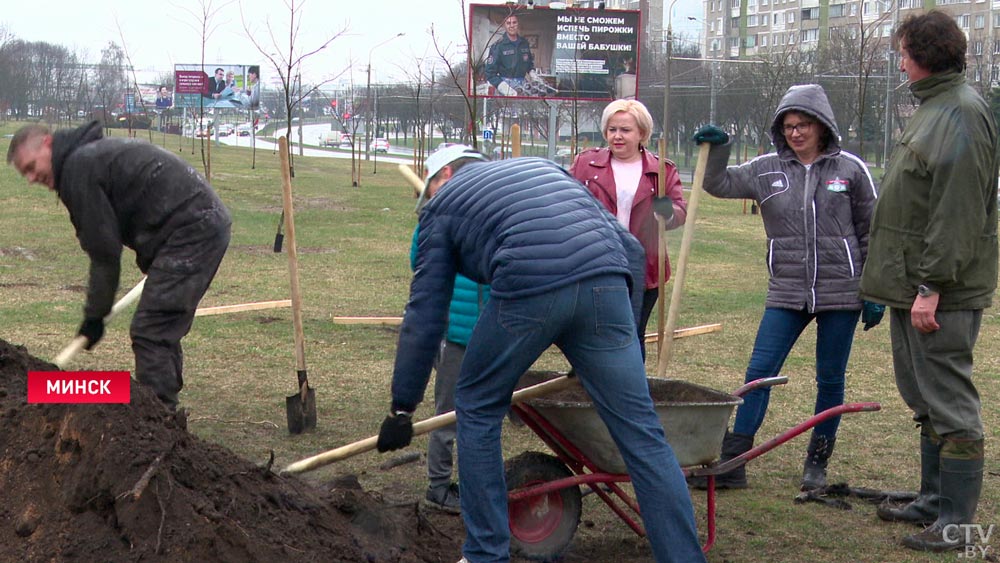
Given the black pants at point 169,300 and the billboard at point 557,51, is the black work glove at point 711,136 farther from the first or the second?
the billboard at point 557,51

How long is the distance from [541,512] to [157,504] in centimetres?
135

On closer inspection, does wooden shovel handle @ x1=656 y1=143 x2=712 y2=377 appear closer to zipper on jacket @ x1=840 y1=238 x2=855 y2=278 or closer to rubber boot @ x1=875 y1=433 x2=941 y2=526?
zipper on jacket @ x1=840 y1=238 x2=855 y2=278

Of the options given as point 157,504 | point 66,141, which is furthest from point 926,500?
point 66,141

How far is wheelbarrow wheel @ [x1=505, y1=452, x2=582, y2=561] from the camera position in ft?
13.3

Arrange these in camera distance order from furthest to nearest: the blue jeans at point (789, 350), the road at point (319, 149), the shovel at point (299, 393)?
the road at point (319, 149) < the shovel at point (299, 393) < the blue jeans at point (789, 350)

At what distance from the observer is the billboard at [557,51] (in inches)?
1134

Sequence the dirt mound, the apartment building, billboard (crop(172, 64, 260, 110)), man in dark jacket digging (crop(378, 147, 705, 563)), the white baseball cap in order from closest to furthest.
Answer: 1. man in dark jacket digging (crop(378, 147, 705, 563))
2. the dirt mound
3. the white baseball cap
4. billboard (crop(172, 64, 260, 110))
5. the apartment building

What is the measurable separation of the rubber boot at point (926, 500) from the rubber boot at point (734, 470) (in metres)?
0.64

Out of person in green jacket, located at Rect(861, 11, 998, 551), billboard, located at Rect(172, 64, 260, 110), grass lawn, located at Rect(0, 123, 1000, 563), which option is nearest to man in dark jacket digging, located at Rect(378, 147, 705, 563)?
grass lawn, located at Rect(0, 123, 1000, 563)

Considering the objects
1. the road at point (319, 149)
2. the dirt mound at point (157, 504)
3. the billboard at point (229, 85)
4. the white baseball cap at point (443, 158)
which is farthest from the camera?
the billboard at point (229, 85)

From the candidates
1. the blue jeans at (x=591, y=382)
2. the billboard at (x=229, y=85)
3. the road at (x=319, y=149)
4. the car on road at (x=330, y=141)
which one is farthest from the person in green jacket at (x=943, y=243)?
the car on road at (x=330, y=141)

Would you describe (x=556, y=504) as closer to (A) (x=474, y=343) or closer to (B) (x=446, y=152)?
(A) (x=474, y=343)

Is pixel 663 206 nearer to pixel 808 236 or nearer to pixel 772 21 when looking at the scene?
pixel 808 236

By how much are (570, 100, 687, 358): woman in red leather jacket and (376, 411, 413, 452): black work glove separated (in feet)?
5.94
